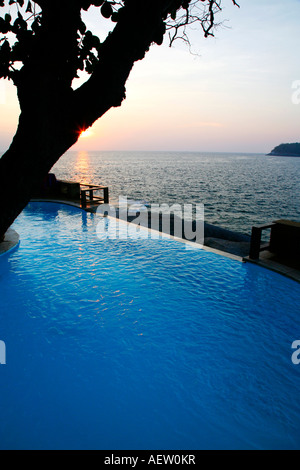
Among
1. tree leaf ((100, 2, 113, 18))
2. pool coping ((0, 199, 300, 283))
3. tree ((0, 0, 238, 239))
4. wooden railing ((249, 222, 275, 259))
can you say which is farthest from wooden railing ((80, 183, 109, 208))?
tree ((0, 0, 238, 239))

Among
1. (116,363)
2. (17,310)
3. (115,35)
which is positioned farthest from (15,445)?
(115,35)

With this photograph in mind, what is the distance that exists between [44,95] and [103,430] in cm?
405

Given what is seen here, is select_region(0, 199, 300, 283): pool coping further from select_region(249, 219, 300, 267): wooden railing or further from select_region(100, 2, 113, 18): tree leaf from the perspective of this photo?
select_region(100, 2, 113, 18): tree leaf

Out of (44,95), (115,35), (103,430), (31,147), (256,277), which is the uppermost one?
(115,35)

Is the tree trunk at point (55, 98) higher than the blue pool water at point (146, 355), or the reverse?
the tree trunk at point (55, 98)

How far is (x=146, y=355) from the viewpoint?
534 centimetres

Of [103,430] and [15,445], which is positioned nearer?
[15,445]

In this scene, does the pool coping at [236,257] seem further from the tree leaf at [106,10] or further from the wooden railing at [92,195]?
the tree leaf at [106,10]

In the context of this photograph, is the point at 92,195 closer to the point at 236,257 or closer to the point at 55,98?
the point at 236,257

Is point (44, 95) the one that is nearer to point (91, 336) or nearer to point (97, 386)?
point (97, 386)

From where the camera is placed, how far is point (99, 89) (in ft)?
8.57

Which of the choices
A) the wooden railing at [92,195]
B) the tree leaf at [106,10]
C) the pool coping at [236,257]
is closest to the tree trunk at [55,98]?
the tree leaf at [106,10]

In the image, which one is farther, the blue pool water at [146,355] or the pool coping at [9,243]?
the pool coping at [9,243]

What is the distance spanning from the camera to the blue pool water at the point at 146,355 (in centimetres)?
389
